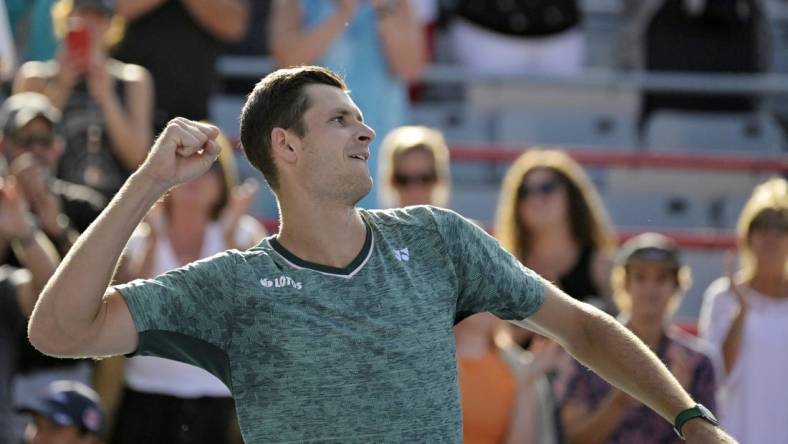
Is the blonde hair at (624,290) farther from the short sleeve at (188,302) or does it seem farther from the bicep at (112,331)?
the bicep at (112,331)

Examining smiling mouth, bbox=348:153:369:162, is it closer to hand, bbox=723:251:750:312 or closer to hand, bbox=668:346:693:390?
hand, bbox=668:346:693:390

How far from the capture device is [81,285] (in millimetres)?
3260

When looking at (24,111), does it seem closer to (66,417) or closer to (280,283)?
(66,417)

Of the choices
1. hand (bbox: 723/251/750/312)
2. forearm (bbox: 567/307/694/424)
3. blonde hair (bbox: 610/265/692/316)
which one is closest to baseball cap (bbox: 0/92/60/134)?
blonde hair (bbox: 610/265/692/316)

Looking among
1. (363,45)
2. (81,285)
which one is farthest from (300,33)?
(81,285)

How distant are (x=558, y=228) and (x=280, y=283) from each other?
3463 millimetres

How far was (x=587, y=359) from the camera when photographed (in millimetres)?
3682

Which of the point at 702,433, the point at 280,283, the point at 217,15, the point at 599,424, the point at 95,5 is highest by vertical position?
the point at 95,5

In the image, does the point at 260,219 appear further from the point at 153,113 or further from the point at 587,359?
the point at 587,359

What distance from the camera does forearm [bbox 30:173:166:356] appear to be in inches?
128

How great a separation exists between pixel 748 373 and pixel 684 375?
0.94 m

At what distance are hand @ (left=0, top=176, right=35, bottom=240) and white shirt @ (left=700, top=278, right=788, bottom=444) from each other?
300cm

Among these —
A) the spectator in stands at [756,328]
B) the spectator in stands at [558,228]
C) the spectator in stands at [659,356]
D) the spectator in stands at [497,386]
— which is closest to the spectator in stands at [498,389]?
the spectator in stands at [497,386]

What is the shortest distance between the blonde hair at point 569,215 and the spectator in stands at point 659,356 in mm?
589
